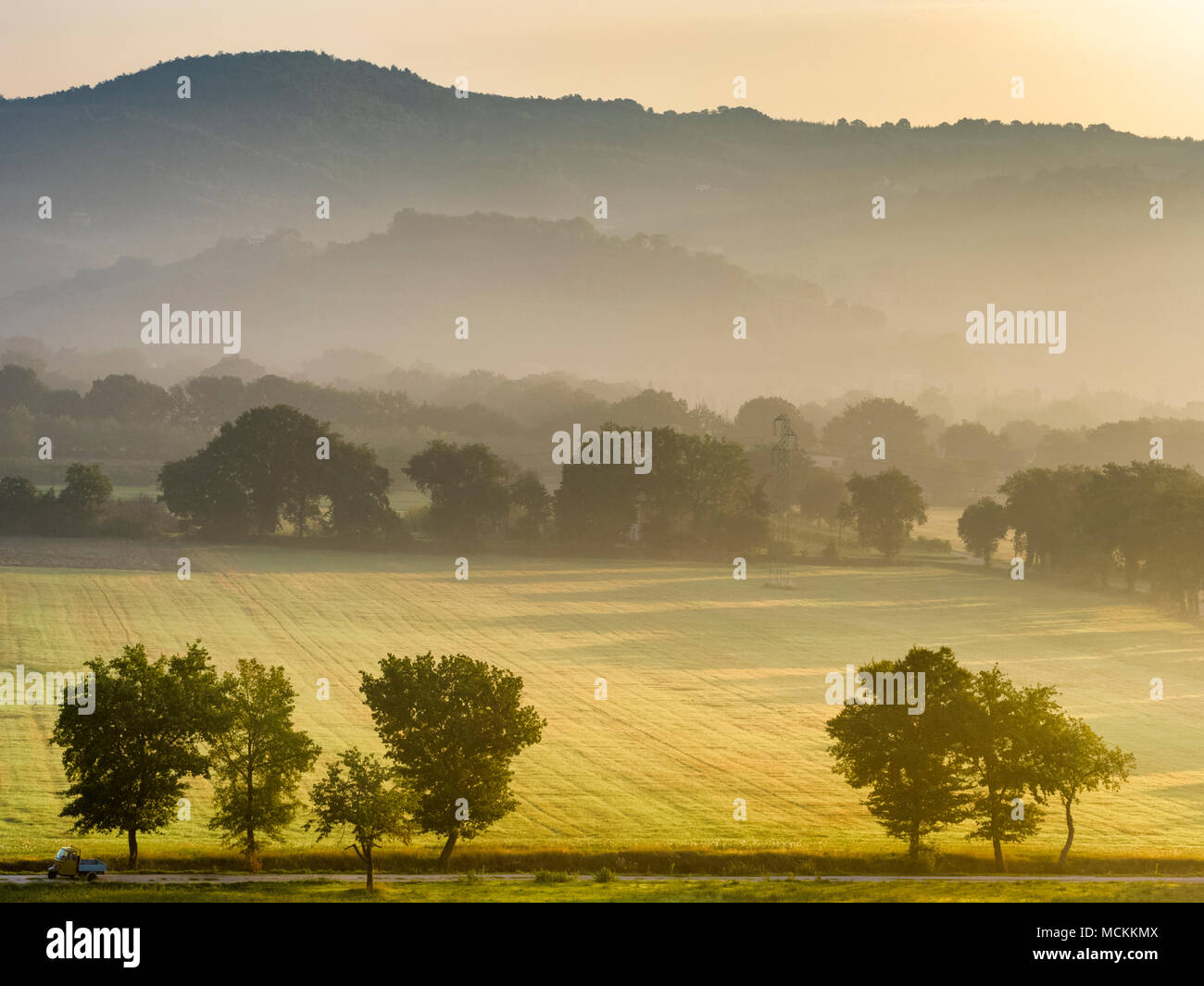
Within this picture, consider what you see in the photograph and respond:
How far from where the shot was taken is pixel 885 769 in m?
45.8

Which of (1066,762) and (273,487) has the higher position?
(273,487)

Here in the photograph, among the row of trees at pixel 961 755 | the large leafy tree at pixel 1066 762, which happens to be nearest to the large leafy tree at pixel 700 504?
the row of trees at pixel 961 755

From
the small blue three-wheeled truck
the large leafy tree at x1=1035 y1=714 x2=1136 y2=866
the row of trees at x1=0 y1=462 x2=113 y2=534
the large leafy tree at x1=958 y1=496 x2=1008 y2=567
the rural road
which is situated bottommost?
the rural road

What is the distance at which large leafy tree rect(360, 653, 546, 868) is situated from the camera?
140 feet

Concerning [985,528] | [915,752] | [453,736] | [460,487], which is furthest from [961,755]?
[985,528]

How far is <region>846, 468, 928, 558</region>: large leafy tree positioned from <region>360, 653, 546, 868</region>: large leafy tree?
93624 mm

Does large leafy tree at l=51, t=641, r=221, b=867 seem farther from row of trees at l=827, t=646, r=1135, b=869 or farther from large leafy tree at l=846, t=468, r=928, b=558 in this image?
large leafy tree at l=846, t=468, r=928, b=558

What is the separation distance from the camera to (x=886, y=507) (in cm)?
13288

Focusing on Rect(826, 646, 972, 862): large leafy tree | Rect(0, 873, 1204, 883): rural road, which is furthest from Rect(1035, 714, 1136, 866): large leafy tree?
Rect(0, 873, 1204, 883): rural road

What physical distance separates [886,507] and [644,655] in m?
53.8

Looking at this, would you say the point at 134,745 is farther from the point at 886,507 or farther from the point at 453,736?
the point at 886,507

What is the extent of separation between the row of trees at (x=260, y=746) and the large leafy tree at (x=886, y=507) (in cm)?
9291

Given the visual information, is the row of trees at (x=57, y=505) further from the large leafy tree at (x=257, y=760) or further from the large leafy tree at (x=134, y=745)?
the large leafy tree at (x=257, y=760)
